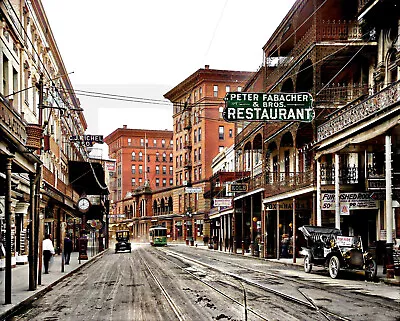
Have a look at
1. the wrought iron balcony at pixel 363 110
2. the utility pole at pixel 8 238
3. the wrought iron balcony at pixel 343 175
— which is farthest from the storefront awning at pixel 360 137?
the utility pole at pixel 8 238

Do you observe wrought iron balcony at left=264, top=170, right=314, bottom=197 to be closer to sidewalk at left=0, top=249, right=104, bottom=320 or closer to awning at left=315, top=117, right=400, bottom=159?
awning at left=315, top=117, right=400, bottom=159

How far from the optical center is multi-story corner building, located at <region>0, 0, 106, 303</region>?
15797mm

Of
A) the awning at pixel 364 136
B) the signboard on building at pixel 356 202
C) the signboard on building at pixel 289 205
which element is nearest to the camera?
the awning at pixel 364 136

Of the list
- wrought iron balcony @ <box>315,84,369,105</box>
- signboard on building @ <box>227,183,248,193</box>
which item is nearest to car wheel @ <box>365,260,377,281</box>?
wrought iron balcony @ <box>315,84,369,105</box>

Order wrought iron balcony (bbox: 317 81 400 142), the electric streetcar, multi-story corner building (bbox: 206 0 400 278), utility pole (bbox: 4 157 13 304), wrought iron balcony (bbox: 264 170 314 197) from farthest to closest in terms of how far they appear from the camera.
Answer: the electric streetcar
wrought iron balcony (bbox: 264 170 314 197)
multi-story corner building (bbox: 206 0 400 278)
wrought iron balcony (bbox: 317 81 400 142)
utility pole (bbox: 4 157 13 304)

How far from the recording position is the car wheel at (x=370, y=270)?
21.7 metres

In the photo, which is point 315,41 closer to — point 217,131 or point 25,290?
point 25,290

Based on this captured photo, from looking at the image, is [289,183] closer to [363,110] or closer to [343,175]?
[343,175]

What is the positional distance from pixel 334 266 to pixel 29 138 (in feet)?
40.2

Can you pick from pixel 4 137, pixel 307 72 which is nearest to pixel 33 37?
pixel 307 72

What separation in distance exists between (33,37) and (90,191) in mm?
26606

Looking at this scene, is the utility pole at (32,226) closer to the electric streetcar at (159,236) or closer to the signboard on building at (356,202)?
the signboard on building at (356,202)

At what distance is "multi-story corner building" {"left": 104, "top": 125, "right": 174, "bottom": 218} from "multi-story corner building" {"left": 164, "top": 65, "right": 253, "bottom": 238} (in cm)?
2948

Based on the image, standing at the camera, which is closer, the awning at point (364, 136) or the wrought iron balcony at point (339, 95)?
the awning at point (364, 136)
